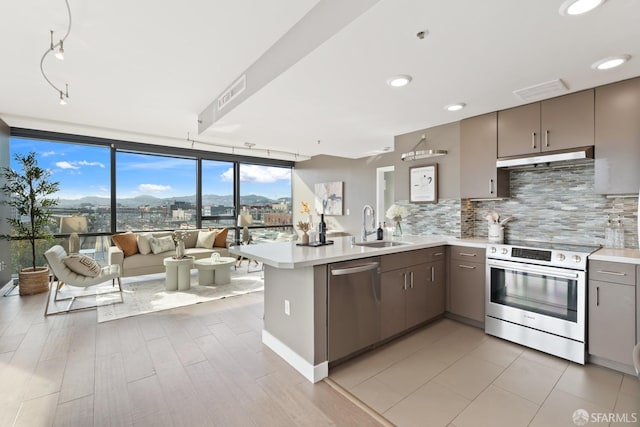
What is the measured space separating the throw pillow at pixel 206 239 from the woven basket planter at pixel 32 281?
2260 millimetres

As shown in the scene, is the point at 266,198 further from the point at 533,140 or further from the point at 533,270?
the point at 533,270

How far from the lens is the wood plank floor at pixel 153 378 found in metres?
1.78

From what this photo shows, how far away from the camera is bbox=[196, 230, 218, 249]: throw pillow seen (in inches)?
Result: 227

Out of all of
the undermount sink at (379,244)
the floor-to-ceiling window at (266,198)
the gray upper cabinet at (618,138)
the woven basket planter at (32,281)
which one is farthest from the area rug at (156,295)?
the gray upper cabinet at (618,138)

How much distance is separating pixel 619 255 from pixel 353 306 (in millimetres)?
2098

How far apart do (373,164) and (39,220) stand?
19.1 feet

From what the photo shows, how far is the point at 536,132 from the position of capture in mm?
2852

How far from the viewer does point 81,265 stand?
363 cm

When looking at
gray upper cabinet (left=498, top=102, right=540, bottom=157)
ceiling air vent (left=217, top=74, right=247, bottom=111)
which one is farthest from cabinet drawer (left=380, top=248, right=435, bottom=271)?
ceiling air vent (left=217, top=74, right=247, bottom=111)

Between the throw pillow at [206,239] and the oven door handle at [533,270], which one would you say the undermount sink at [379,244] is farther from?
the throw pillow at [206,239]

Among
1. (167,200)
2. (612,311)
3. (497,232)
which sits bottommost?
(612,311)

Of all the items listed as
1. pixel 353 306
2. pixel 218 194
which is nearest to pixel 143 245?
pixel 218 194

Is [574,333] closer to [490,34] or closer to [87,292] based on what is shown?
[490,34]

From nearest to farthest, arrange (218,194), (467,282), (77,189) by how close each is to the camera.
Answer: (467,282)
(77,189)
(218,194)
